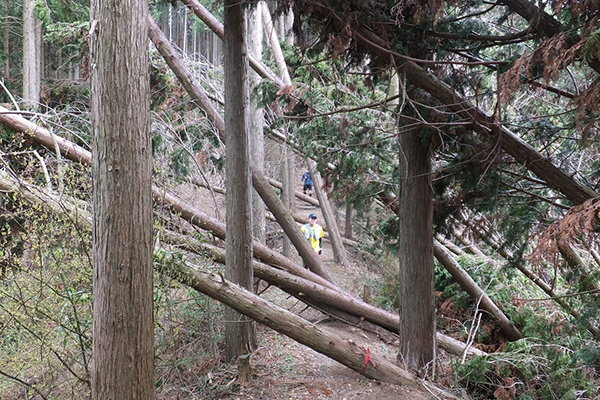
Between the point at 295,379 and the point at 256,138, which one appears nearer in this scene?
the point at 295,379

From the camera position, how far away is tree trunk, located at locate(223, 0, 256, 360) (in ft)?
23.2

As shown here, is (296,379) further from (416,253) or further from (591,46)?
(591,46)

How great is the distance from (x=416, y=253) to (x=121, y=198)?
450 cm

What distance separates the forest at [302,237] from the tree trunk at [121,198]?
0.02 metres

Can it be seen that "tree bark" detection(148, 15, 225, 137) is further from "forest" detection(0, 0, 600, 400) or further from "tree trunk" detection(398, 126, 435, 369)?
"tree trunk" detection(398, 126, 435, 369)

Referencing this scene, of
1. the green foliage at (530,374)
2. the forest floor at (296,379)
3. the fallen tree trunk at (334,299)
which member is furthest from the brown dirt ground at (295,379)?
the green foliage at (530,374)

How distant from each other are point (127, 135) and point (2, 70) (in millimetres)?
20192

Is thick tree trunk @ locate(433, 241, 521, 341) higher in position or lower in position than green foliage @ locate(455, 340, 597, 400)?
higher

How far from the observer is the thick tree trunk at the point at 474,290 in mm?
9544

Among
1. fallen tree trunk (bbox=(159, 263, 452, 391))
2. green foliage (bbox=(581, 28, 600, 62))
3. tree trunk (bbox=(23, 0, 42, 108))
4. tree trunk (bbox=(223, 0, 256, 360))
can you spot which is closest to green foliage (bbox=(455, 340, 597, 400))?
fallen tree trunk (bbox=(159, 263, 452, 391))

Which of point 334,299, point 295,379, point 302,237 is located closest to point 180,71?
point 302,237

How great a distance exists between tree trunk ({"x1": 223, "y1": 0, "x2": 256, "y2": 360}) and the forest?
30 millimetres

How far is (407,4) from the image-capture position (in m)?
5.81

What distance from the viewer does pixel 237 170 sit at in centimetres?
721
